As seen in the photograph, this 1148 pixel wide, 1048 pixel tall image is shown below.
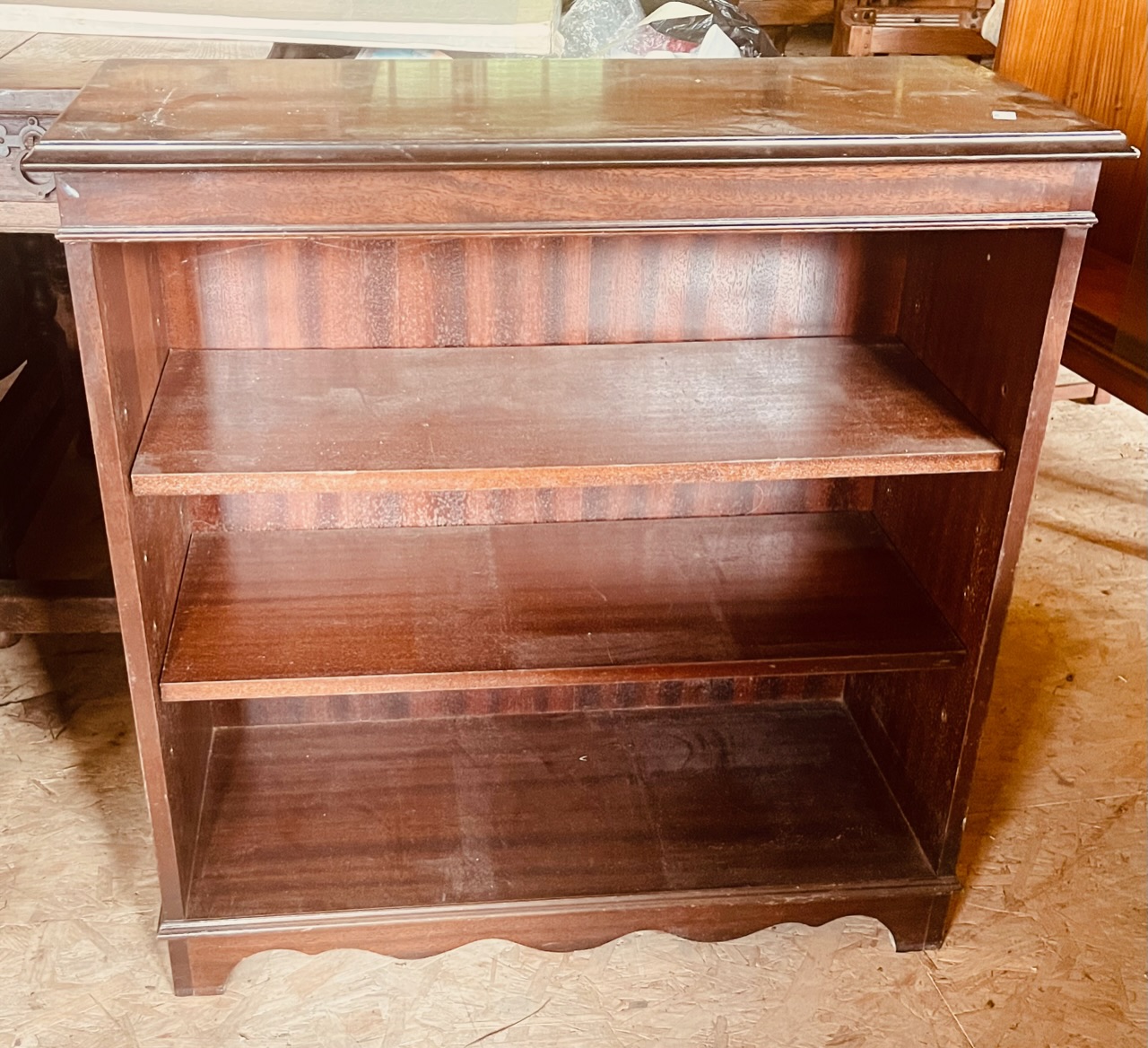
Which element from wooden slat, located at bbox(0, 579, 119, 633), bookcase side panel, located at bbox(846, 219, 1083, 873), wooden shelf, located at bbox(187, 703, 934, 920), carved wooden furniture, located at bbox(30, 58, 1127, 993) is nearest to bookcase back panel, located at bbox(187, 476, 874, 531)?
carved wooden furniture, located at bbox(30, 58, 1127, 993)

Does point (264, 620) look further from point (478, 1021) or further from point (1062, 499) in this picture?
point (1062, 499)

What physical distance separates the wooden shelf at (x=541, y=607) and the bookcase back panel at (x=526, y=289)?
272mm

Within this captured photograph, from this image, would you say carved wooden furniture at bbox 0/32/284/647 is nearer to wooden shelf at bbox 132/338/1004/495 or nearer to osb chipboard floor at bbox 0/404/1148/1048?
osb chipboard floor at bbox 0/404/1148/1048

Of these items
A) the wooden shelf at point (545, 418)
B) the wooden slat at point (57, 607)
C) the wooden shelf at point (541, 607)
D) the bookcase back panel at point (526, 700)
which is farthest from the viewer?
the wooden slat at point (57, 607)

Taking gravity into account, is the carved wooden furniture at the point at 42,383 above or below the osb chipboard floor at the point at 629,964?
above

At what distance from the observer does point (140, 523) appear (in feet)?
4.29

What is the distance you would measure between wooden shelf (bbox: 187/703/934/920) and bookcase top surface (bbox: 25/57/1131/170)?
91 centimetres

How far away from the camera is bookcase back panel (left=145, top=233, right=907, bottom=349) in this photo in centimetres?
151

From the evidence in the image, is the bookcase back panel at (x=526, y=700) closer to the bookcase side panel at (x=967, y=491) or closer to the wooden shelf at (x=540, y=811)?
the wooden shelf at (x=540, y=811)

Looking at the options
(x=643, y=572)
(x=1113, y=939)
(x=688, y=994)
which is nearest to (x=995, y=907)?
(x=1113, y=939)

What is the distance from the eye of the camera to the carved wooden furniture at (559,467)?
1.16 metres

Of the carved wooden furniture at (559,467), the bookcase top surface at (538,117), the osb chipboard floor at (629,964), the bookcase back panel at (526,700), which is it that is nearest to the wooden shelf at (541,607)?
the carved wooden furniture at (559,467)

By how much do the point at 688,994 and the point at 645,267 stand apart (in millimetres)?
920

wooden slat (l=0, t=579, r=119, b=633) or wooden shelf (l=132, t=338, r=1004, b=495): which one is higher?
wooden shelf (l=132, t=338, r=1004, b=495)
